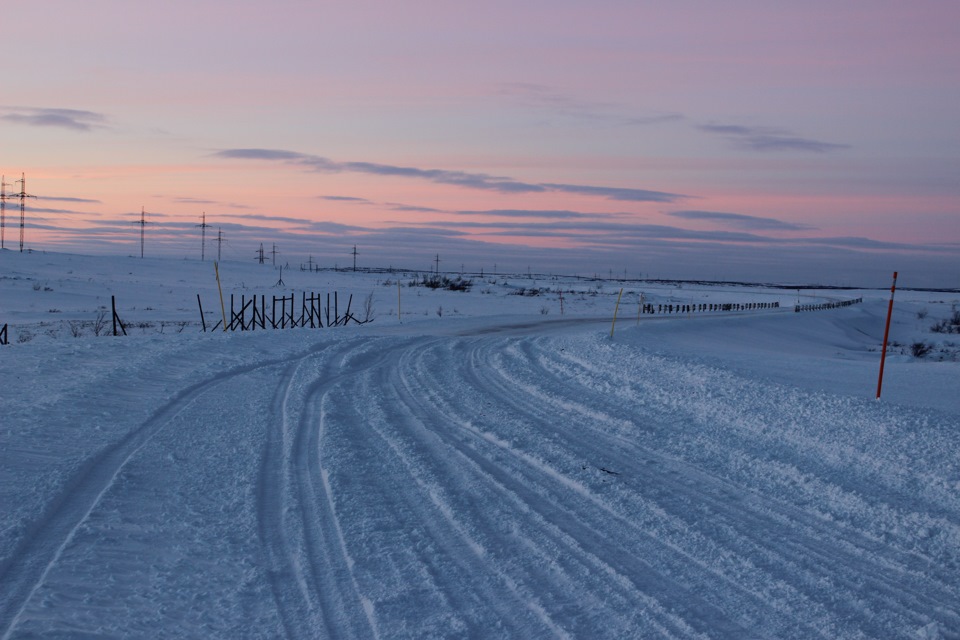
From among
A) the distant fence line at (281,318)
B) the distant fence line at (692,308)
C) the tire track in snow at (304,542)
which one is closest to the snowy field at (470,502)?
the tire track in snow at (304,542)

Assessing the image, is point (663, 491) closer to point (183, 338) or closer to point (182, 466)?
point (182, 466)

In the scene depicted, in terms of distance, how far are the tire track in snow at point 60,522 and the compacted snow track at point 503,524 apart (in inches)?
1.0

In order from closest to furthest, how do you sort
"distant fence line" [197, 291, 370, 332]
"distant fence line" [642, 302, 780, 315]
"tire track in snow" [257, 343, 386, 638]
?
1. "tire track in snow" [257, 343, 386, 638]
2. "distant fence line" [197, 291, 370, 332]
3. "distant fence line" [642, 302, 780, 315]

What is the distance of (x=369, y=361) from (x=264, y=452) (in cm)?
850

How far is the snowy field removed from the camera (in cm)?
502

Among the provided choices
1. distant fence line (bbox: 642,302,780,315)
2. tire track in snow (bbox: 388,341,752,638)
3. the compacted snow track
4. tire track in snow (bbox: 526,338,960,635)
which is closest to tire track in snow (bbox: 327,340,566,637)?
the compacted snow track

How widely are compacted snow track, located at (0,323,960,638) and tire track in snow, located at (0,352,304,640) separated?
2 centimetres

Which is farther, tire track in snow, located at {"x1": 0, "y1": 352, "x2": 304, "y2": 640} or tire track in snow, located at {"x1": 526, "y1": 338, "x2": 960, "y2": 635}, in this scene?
tire track in snow, located at {"x1": 526, "y1": 338, "x2": 960, "y2": 635}

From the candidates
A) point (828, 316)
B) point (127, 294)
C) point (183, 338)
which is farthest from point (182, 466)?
point (828, 316)

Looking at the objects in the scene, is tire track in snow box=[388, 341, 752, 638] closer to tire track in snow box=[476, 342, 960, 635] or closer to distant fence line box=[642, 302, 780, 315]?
tire track in snow box=[476, 342, 960, 635]

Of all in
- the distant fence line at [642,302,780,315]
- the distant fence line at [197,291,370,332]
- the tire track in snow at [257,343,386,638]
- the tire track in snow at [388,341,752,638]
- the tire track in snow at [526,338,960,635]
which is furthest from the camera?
the distant fence line at [642,302,780,315]

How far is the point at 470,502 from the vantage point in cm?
725

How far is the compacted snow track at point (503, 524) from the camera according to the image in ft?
16.3

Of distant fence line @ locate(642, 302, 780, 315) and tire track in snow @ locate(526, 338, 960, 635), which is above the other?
tire track in snow @ locate(526, 338, 960, 635)
